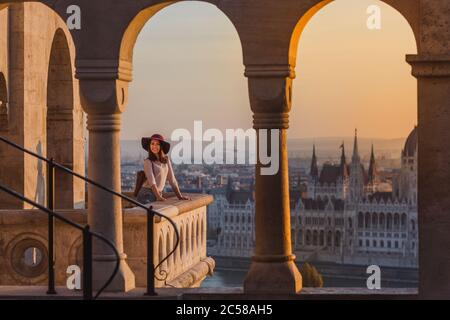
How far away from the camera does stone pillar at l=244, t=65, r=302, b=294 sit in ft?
30.6

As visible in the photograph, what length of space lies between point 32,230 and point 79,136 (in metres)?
5.76

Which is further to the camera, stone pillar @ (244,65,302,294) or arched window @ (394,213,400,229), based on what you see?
arched window @ (394,213,400,229)

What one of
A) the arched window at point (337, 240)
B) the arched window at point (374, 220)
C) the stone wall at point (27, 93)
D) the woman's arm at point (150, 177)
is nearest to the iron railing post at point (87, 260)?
the woman's arm at point (150, 177)

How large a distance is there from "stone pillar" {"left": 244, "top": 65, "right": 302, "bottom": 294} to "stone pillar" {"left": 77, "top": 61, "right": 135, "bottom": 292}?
1066 mm

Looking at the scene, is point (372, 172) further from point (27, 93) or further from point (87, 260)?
point (87, 260)

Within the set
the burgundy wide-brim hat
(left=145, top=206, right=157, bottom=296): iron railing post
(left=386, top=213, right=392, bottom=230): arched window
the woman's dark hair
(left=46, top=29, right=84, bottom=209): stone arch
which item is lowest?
(left=386, top=213, right=392, bottom=230): arched window

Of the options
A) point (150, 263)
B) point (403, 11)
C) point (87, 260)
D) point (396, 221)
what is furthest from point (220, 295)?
point (396, 221)

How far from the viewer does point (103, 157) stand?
9.70 m

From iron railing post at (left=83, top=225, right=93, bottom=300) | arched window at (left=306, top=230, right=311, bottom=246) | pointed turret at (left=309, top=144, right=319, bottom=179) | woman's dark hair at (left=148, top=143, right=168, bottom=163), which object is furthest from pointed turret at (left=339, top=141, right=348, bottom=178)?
iron railing post at (left=83, top=225, right=93, bottom=300)

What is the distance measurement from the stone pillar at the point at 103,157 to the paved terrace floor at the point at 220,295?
28cm

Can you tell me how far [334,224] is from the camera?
130 meters

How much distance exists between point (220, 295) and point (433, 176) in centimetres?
177

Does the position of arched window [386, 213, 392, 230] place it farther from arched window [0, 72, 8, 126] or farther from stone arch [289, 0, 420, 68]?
stone arch [289, 0, 420, 68]

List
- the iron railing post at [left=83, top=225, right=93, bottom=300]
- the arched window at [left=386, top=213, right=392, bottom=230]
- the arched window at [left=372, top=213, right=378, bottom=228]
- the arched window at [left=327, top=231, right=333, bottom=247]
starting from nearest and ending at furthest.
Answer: the iron railing post at [left=83, top=225, right=93, bottom=300] < the arched window at [left=327, top=231, right=333, bottom=247] < the arched window at [left=386, top=213, right=392, bottom=230] < the arched window at [left=372, top=213, right=378, bottom=228]
